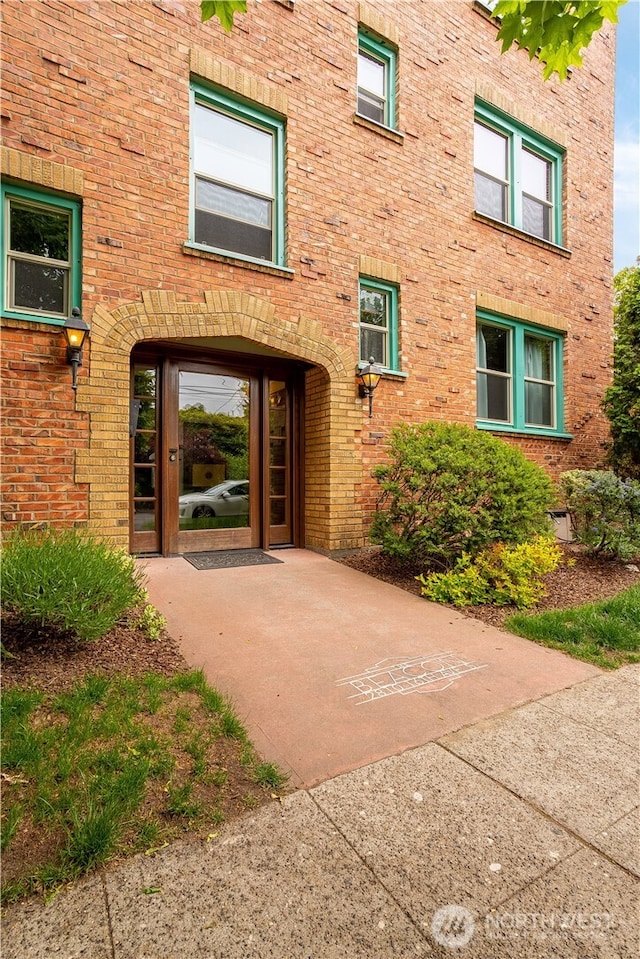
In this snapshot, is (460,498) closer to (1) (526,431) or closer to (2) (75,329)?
(2) (75,329)

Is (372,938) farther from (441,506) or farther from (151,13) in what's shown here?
(151,13)

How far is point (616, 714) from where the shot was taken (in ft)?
8.09

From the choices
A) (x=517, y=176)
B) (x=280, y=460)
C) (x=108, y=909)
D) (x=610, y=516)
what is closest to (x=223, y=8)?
(x=108, y=909)

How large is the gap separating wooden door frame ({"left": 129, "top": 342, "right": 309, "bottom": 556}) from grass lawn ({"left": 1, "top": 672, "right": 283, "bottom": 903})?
131 inches

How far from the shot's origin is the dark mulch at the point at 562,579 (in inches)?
164

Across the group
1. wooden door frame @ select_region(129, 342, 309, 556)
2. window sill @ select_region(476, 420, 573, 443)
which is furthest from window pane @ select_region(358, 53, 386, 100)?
window sill @ select_region(476, 420, 573, 443)

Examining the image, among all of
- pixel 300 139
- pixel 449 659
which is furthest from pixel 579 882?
pixel 300 139

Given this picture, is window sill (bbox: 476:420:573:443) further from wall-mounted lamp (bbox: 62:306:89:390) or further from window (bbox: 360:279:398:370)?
wall-mounted lamp (bbox: 62:306:89:390)

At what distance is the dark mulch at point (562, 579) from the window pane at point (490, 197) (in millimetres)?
5673

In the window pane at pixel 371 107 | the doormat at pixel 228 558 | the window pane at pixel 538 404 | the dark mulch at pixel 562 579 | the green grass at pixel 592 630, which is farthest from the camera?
the window pane at pixel 538 404

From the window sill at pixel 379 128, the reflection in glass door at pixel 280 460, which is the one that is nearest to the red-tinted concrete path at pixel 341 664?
the reflection in glass door at pixel 280 460

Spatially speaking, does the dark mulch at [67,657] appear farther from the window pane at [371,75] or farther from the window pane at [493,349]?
the window pane at [371,75]

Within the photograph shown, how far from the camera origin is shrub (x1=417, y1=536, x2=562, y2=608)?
422 cm

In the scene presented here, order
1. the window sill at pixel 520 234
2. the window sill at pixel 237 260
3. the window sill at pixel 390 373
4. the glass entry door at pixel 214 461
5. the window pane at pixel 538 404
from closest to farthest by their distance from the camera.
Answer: the window sill at pixel 237 260, the glass entry door at pixel 214 461, the window sill at pixel 390 373, the window sill at pixel 520 234, the window pane at pixel 538 404
